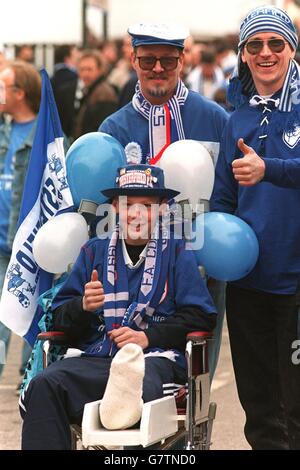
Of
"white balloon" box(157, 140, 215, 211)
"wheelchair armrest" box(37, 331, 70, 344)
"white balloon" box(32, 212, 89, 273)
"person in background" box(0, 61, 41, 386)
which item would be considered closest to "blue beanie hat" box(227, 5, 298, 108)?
"white balloon" box(157, 140, 215, 211)

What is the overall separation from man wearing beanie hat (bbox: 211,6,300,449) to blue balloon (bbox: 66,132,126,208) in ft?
1.57

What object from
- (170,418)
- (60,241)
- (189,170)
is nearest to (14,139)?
(60,241)

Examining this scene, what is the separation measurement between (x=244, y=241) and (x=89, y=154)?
845 mm

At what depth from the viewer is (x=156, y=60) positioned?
244 inches

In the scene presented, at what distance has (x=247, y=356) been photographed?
6004 mm

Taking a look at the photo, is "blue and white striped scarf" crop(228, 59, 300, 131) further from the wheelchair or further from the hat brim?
the wheelchair

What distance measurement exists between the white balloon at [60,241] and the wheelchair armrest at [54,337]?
39 centimetres

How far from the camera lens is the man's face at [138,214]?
5656mm

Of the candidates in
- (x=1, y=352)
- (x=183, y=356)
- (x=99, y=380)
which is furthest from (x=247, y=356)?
(x=1, y=352)

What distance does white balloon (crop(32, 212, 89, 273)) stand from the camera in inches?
235

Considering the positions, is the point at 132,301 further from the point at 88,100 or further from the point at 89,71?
the point at 89,71

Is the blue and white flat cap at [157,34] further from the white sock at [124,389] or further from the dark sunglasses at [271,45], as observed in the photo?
the white sock at [124,389]

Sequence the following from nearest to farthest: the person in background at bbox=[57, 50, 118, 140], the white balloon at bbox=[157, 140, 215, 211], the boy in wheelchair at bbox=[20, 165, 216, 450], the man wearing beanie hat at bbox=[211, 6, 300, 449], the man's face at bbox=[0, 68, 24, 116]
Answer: the boy in wheelchair at bbox=[20, 165, 216, 450], the man wearing beanie hat at bbox=[211, 6, 300, 449], the white balloon at bbox=[157, 140, 215, 211], the man's face at bbox=[0, 68, 24, 116], the person in background at bbox=[57, 50, 118, 140]

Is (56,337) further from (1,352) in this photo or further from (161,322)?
(1,352)
